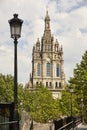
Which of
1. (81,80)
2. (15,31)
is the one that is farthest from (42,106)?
(15,31)

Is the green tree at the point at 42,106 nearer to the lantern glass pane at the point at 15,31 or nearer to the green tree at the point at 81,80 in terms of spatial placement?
the green tree at the point at 81,80

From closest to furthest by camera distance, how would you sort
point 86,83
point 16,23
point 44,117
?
point 16,23 → point 86,83 → point 44,117

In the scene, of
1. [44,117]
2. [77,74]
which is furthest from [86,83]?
[44,117]

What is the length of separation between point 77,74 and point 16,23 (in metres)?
48.0

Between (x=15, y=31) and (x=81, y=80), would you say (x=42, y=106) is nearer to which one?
(x=81, y=80)

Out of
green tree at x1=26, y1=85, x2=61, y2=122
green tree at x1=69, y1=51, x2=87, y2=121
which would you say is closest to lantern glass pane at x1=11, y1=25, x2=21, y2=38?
green tree at x1=69, y1=51, x2=87, y2=121

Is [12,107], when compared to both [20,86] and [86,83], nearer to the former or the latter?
[86,83]

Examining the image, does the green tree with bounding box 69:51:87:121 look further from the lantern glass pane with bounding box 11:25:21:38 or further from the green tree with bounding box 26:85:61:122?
the lantern glass pane with bounding box 11:25:21:38

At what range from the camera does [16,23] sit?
17875mm

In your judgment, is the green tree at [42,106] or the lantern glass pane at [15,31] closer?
the lantern glass pane at [15,31]

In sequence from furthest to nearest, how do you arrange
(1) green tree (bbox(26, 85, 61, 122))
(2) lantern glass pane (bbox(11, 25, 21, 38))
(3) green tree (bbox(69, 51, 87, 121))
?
(1) green tree (bbox(26, 85, 61, 122)) < (3) green tree (bbox(69, 51, 87, 121)) < (2) lantern glass pane (bbox(11, 25, 21, 38))

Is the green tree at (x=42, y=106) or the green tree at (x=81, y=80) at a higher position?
the green tree at (x=81, y=80)

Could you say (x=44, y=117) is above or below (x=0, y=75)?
below

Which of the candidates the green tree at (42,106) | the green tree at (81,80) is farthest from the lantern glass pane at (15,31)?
the green tree at (42,106)
